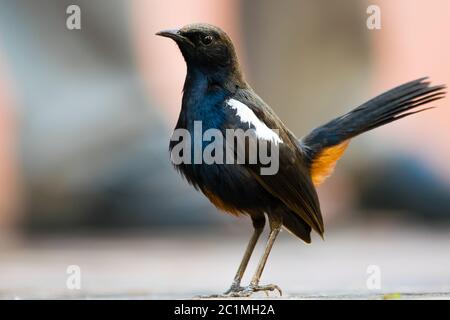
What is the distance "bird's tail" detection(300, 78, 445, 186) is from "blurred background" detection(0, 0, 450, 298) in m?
Result: 5.43

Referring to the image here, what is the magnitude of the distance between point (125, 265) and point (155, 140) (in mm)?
2849

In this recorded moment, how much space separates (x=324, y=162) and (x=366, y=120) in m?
0.38

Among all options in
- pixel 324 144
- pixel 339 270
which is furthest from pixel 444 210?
pixel 324 144

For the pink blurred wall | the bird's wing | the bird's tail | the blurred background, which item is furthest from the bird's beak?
the pink blurred wall

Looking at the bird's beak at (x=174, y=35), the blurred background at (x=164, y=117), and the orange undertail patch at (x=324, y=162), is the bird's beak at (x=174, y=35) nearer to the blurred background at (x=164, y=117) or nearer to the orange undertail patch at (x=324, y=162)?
the orange undertail patch at (x=324, y=162)

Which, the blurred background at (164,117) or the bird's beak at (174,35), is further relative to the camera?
the blurred background at (164,117)

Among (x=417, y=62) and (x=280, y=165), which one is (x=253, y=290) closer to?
(x=280, y=165)

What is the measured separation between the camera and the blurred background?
1262cm

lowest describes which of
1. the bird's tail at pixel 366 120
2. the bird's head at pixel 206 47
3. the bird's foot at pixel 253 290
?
the bird's foot at pixel 253 290

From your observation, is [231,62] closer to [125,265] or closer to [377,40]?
[125,265]

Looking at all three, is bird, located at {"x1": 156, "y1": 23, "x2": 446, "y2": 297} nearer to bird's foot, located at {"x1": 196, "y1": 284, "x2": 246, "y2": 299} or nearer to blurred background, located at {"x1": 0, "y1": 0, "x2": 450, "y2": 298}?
bird's foot, located at {"x1": 196, "y1": 284, "x2": 246, "y2": 299}

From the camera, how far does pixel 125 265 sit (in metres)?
10.1

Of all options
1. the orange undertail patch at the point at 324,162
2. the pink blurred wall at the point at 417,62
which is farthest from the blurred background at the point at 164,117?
the orange undertail patch at the point at 324,162

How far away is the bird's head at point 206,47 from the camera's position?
20.2 ft
